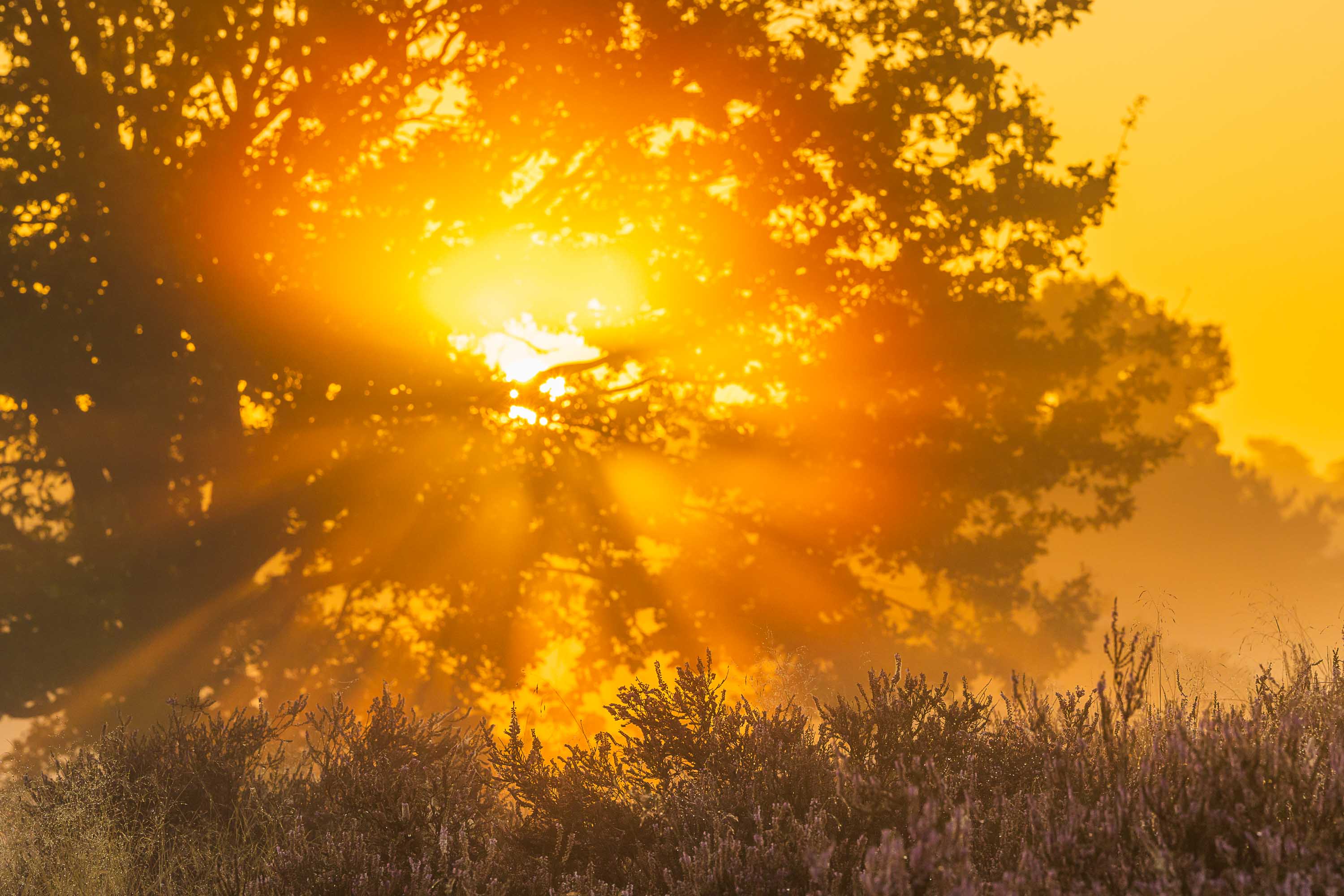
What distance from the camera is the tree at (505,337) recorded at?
1170 centimetres

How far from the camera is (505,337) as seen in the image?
43.5 ft

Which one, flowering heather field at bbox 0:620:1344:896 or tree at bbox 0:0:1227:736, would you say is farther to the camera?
tree at bbox 0:0:1227:736

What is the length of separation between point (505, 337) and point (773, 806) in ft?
31.0

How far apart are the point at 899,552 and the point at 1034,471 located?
7.07 feet

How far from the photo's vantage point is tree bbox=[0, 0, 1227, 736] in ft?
38.4

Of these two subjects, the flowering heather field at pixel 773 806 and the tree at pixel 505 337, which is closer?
the flowering heather field at pixel 773 806

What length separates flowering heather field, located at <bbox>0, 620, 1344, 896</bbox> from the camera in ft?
12.8

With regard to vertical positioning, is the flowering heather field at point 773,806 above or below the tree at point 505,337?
below

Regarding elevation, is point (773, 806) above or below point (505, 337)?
below

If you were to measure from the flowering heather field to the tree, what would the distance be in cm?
524

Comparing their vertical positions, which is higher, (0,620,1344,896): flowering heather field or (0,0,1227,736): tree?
(0,0,1227,736): tree

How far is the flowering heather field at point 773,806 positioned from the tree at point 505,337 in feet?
17.2

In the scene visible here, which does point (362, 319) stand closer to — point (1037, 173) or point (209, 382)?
point (209, 382)

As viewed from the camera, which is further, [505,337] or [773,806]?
[505,337]
